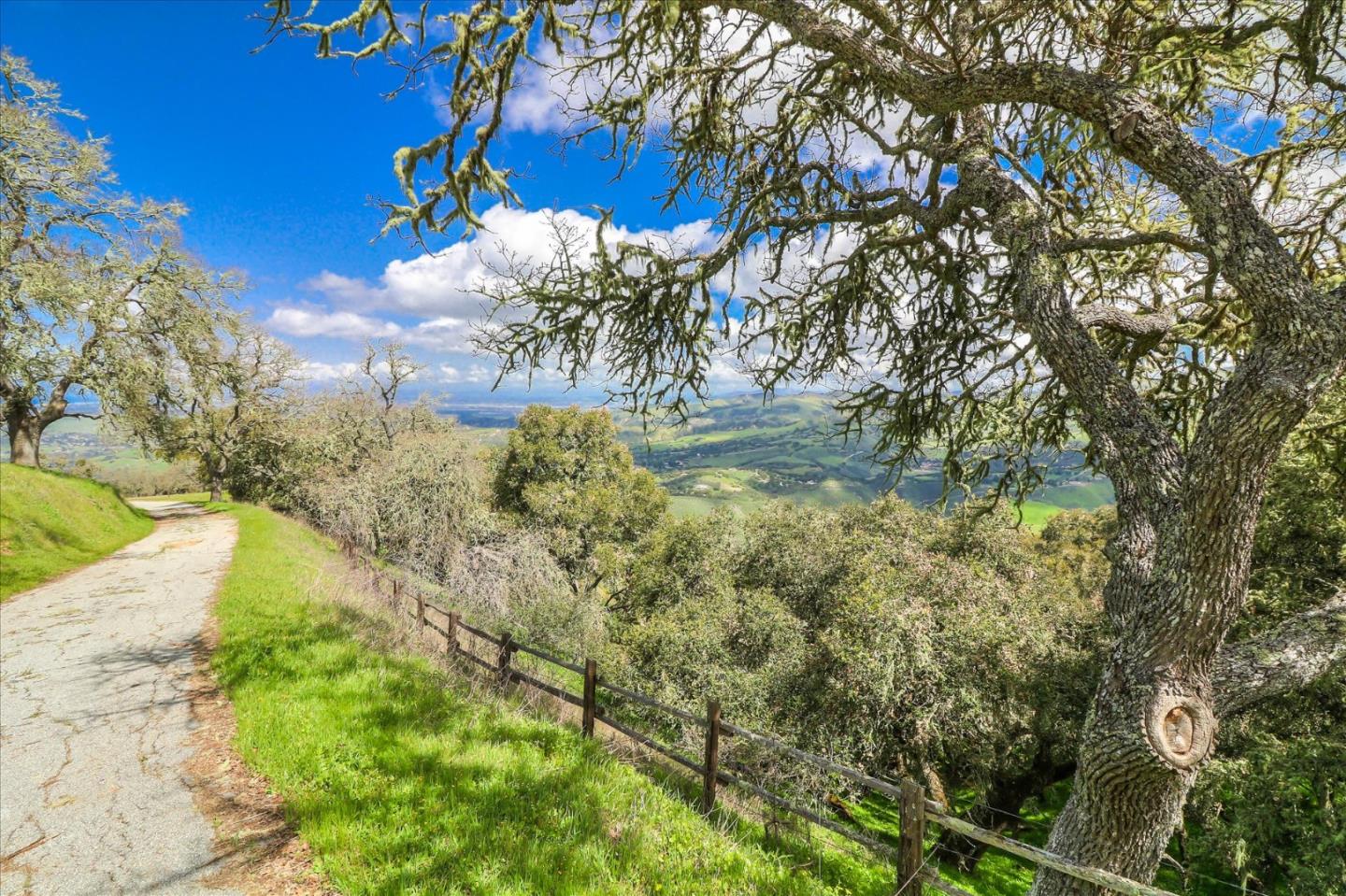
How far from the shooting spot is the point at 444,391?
34.3 meters

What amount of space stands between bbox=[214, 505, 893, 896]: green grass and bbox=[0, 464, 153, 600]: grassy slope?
9.75 metres

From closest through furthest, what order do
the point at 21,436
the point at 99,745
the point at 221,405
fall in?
the point at 99,745 < the point at 21,436 < the point at 221,405

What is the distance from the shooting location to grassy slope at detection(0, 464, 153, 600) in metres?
12.2

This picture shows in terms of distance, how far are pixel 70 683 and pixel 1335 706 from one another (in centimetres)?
1870

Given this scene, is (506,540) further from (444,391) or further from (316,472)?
(444,391)

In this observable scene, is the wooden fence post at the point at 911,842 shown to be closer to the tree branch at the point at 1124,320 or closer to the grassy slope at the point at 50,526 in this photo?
the tree branch at the point at 1124,320

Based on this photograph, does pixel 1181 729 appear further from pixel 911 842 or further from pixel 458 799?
pixel 458 799

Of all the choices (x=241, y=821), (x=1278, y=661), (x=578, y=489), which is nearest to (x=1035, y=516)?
(x=578, y=489)

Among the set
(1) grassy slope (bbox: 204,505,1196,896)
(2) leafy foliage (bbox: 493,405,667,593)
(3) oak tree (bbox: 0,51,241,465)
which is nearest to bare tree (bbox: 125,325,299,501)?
(3) oak tree (bbox: 0,51,241,465)

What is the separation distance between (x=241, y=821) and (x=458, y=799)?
1.80 metres

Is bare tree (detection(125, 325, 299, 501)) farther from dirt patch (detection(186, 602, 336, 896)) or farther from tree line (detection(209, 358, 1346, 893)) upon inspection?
dirt patch (detection(186, 602, 336, 896))

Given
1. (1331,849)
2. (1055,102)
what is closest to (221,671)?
(1055,102)

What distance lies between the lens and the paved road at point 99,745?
398 centimetres

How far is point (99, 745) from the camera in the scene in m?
5.63
